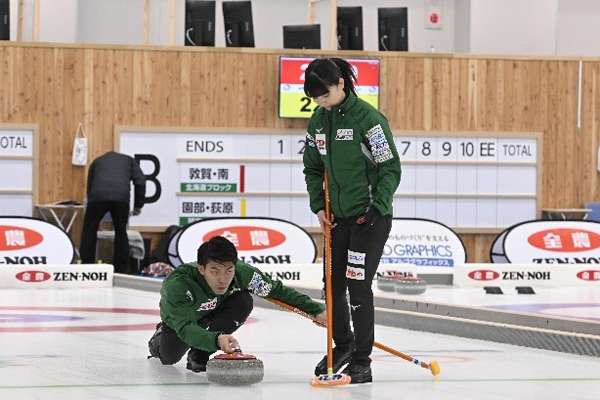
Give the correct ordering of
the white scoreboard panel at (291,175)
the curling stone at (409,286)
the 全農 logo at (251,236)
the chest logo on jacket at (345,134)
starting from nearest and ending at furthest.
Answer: the chest logo on jacket at (345,134), the curling stone at (409,286), the 全農 logo at (251,236), the white scoreboard panel at (291,175)

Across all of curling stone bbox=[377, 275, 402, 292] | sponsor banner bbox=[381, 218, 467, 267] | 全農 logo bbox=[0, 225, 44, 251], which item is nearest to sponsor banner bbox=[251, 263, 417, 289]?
curling stone bbox=[377, 275, 402, 292]

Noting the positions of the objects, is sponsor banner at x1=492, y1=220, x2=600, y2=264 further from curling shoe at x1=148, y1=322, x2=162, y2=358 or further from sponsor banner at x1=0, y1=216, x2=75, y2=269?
curling shoe at x1=148, y1=322, x2=162, y2=358

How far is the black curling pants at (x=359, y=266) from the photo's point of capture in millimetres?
5039

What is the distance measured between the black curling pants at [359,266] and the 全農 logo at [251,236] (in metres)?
6.70

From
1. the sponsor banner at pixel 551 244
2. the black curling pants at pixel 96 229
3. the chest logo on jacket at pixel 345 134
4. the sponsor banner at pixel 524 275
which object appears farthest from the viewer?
the black curling pants at pixel 96 229

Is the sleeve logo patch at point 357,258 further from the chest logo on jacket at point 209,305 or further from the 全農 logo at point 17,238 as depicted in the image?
the 全農 logo at point 17,238

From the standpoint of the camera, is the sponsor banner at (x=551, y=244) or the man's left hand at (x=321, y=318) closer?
the man's left hand at (x=321, y=318)

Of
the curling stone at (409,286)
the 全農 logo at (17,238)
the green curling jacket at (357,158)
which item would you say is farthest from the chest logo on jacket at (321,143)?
the 全農 logo at (17,238)

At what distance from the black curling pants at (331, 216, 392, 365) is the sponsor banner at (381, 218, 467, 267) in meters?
7.15

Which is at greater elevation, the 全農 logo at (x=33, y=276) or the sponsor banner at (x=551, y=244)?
the sponsor banner at (x=551, y=244)

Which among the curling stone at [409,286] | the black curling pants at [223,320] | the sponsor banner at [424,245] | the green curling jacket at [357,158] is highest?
the green curling jacket at [357,158]

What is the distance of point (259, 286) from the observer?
17.4ft

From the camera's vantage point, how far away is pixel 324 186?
17.2 ft

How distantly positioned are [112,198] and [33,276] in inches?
91.4
